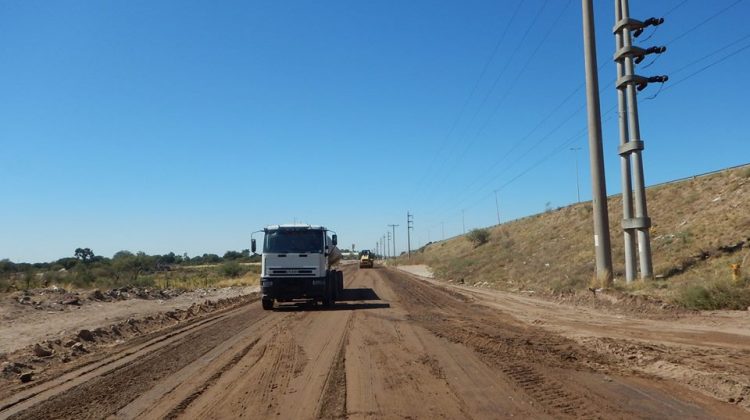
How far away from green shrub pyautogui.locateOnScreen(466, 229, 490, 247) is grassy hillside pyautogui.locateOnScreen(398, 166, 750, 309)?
23.7 meters

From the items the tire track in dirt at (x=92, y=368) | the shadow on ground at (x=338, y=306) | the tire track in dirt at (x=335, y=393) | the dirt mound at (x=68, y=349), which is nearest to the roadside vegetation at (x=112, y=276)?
the shadow on ground at (x=338, y=306)

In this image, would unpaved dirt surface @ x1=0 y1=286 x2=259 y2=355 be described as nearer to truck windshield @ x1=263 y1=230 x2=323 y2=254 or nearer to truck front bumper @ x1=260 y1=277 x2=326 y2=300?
truck front bumper @ x1=260 y1=277 x2=326 y2=300

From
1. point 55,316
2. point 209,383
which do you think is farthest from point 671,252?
point 55,316

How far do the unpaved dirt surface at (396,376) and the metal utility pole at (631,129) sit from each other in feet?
32.5

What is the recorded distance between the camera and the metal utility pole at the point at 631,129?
2412cm

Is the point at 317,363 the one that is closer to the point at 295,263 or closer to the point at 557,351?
the point at 557,351

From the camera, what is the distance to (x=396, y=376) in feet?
31.1

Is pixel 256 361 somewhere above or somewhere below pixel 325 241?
below

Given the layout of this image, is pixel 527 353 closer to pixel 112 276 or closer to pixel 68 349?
pixel 68 349

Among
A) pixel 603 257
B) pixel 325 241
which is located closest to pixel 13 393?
pixel 325 241

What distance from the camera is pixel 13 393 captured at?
9.09 m

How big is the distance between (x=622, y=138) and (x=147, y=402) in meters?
22.6

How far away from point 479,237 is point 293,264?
62.9m

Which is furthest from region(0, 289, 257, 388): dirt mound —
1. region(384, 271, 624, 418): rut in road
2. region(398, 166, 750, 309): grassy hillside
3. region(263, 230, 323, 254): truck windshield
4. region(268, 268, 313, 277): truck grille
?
region(398, 166, 750, 309): grassy hillside
